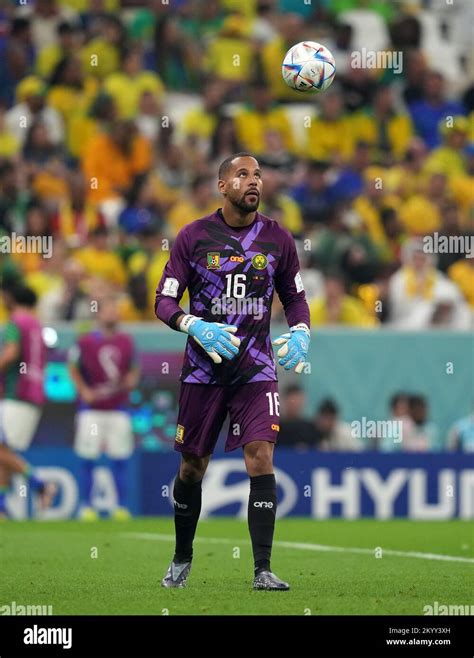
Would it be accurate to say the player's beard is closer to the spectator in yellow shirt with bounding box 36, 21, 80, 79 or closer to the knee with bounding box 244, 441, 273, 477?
the knee with bounding box 244, 441, 273, 477

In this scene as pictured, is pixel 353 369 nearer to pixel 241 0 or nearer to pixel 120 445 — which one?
pixel 120 445

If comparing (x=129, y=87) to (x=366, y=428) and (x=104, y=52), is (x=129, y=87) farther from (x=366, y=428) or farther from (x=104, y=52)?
(x=366, y=428)

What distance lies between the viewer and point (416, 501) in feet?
52.6

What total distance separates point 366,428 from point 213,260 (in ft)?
26.3

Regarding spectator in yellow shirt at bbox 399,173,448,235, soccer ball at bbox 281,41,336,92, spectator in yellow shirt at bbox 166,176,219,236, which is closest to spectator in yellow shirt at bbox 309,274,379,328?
spectator in yellow shirt at bbox 399,173,448,235

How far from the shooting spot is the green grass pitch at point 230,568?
8.20 meters

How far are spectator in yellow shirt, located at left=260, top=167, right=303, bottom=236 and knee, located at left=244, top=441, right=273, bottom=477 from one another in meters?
9.60

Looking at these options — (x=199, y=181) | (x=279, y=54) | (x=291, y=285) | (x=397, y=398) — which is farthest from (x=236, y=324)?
(x=279, y=54)

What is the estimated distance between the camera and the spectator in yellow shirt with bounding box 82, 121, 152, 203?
19.6 meters

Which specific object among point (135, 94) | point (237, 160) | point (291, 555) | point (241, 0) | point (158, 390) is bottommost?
point (291, 555)

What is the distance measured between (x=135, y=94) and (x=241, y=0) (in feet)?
8.55

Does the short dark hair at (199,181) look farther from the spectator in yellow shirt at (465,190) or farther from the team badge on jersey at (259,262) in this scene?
the team badge on jersey at (259,262)

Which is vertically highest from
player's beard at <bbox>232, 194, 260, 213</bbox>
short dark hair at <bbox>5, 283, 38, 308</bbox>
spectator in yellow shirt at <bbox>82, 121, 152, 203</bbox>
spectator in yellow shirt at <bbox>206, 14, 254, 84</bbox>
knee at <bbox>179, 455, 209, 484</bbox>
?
spectator in yellow shirt at <bbox>206, 14, 254, 84</bbox>
